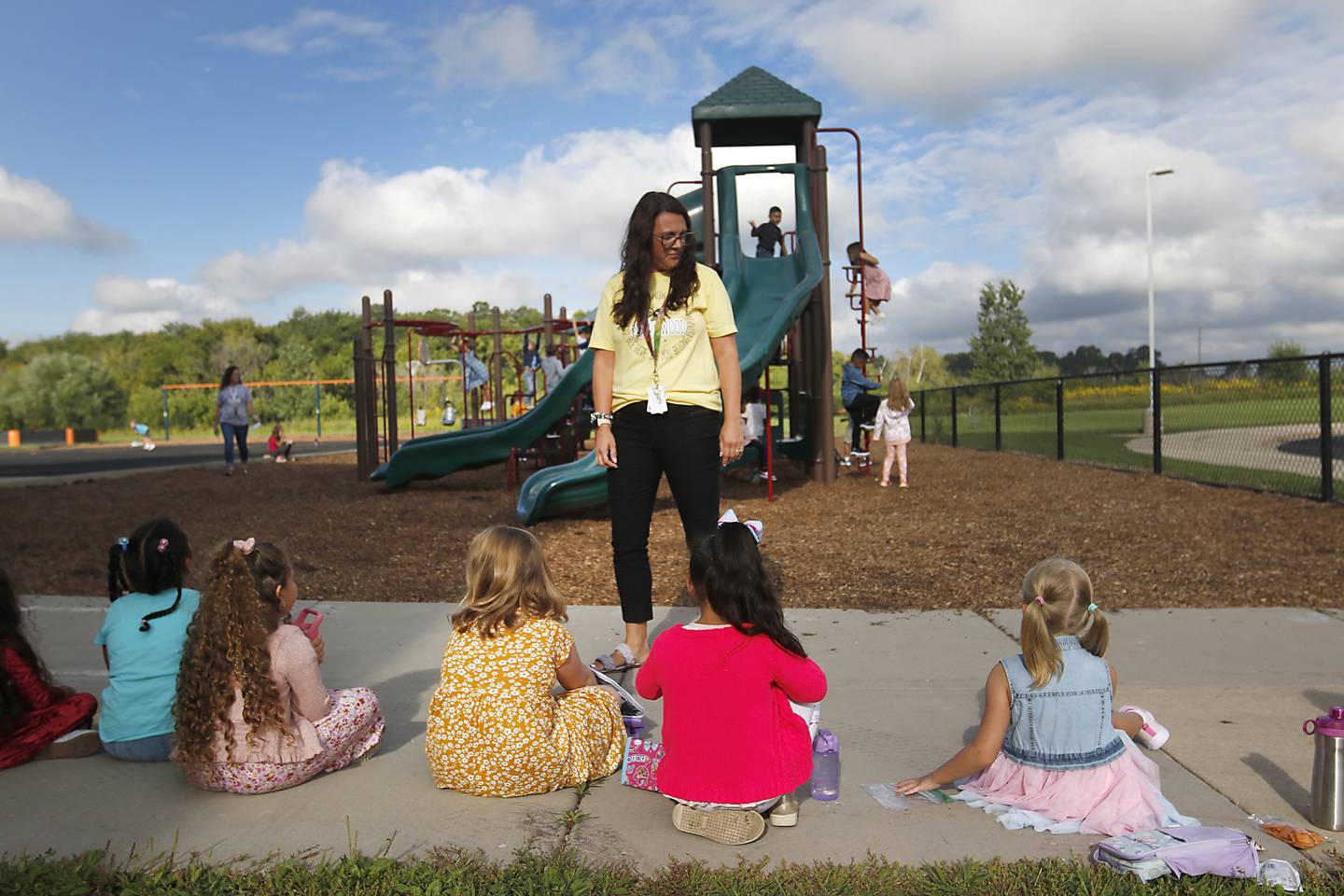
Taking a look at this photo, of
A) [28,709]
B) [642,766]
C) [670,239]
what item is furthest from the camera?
[670,239]

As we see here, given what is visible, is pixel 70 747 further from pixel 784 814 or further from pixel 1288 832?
pixel 1288 832

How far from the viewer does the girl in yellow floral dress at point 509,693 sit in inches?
123

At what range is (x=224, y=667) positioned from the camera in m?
3.12

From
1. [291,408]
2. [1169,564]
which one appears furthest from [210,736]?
[291,408]

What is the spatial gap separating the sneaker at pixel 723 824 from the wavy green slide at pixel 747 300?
625 cm

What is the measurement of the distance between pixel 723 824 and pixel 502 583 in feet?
3.23

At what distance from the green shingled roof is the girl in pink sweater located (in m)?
10.4

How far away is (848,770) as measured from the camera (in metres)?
→ 3.32

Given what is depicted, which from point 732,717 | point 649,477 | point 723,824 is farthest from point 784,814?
point 649,477

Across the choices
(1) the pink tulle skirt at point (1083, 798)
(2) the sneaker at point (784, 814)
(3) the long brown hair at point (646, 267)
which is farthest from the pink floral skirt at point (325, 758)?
(1) the pink tulle skirt at point (1083, 798)

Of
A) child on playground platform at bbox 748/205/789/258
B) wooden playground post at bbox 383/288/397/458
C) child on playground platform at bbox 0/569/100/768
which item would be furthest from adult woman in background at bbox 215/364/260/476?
child on playground platform at bbox 0/569/100/768

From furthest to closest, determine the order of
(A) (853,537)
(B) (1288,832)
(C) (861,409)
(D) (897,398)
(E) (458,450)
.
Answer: (C) (861,409) → (E) (458,450) → (D) (897,398) → (A) (853,537) → (B) (1288,832)

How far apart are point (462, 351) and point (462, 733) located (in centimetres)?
1761

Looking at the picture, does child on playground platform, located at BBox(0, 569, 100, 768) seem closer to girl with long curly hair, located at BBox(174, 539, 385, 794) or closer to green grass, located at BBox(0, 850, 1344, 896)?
girl with long curly hair, located at BBox(174, 539, 385, 794)
